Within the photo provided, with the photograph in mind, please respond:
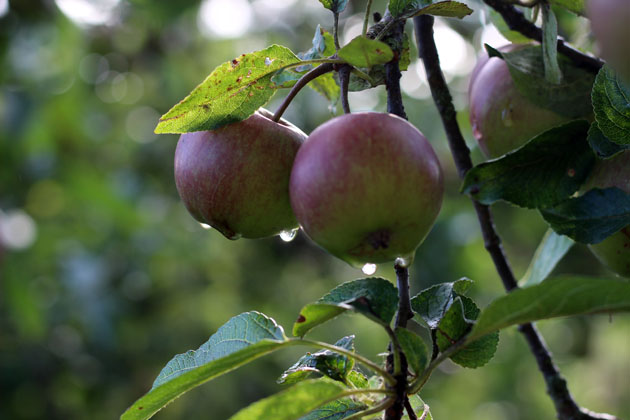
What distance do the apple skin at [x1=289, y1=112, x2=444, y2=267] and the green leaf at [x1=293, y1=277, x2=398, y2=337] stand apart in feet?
0.15

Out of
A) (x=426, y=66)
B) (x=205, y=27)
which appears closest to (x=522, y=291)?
(x=426, y=66)

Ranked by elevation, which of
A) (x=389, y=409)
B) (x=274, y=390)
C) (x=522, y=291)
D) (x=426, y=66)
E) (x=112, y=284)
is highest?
(x=426, y=66)

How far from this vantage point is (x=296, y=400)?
0.68 meters

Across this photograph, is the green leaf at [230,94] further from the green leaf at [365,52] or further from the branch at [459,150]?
the branch at [459,150]

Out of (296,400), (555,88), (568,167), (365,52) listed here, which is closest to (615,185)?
(568,167)

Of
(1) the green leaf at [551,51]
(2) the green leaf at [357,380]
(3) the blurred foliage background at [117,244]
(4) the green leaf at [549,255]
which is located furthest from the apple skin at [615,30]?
(3) the blurred foliage background at [117,244]

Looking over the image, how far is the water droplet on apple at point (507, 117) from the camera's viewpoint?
3.31 ft

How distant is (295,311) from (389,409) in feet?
10.0

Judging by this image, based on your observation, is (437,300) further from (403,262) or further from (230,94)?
(230,94)

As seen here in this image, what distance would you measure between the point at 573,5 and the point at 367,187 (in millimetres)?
542

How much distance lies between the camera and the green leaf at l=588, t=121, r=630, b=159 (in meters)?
0.83

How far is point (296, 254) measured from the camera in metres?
4.09

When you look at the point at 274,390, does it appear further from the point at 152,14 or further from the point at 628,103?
the point at 628,103

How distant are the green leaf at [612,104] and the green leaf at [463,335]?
10.6 inches
